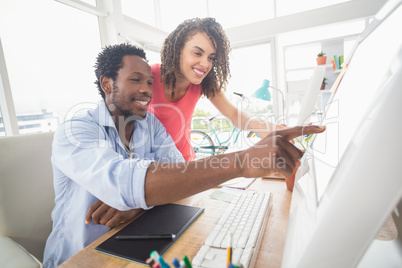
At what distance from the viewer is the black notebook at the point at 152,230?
1.74 feet

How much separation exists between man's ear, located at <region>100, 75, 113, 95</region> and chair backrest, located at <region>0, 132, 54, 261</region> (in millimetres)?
312

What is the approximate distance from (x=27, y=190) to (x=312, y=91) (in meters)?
Result: 1.13

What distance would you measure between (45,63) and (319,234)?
2.56m

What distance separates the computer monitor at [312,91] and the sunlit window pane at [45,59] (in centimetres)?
204

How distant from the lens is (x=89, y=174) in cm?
61

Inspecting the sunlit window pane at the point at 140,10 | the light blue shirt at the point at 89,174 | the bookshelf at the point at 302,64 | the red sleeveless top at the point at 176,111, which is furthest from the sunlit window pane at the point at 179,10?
the light blue shirt at the point at 89,174

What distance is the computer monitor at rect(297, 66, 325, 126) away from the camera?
0.77 metres

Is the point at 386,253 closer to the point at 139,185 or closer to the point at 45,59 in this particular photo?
the point at 139,185

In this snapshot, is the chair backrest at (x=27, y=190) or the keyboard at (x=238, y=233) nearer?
the keyboard at (x=238, y=233)

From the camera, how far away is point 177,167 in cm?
54

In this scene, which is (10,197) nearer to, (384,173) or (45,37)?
(384,173)

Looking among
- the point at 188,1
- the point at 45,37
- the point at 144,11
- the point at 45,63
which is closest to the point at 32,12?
the point at 45,37

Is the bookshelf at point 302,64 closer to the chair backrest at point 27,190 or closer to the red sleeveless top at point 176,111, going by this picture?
the red sleeveless top at point 176,111

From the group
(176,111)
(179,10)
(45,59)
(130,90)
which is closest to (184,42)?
(176,111)
